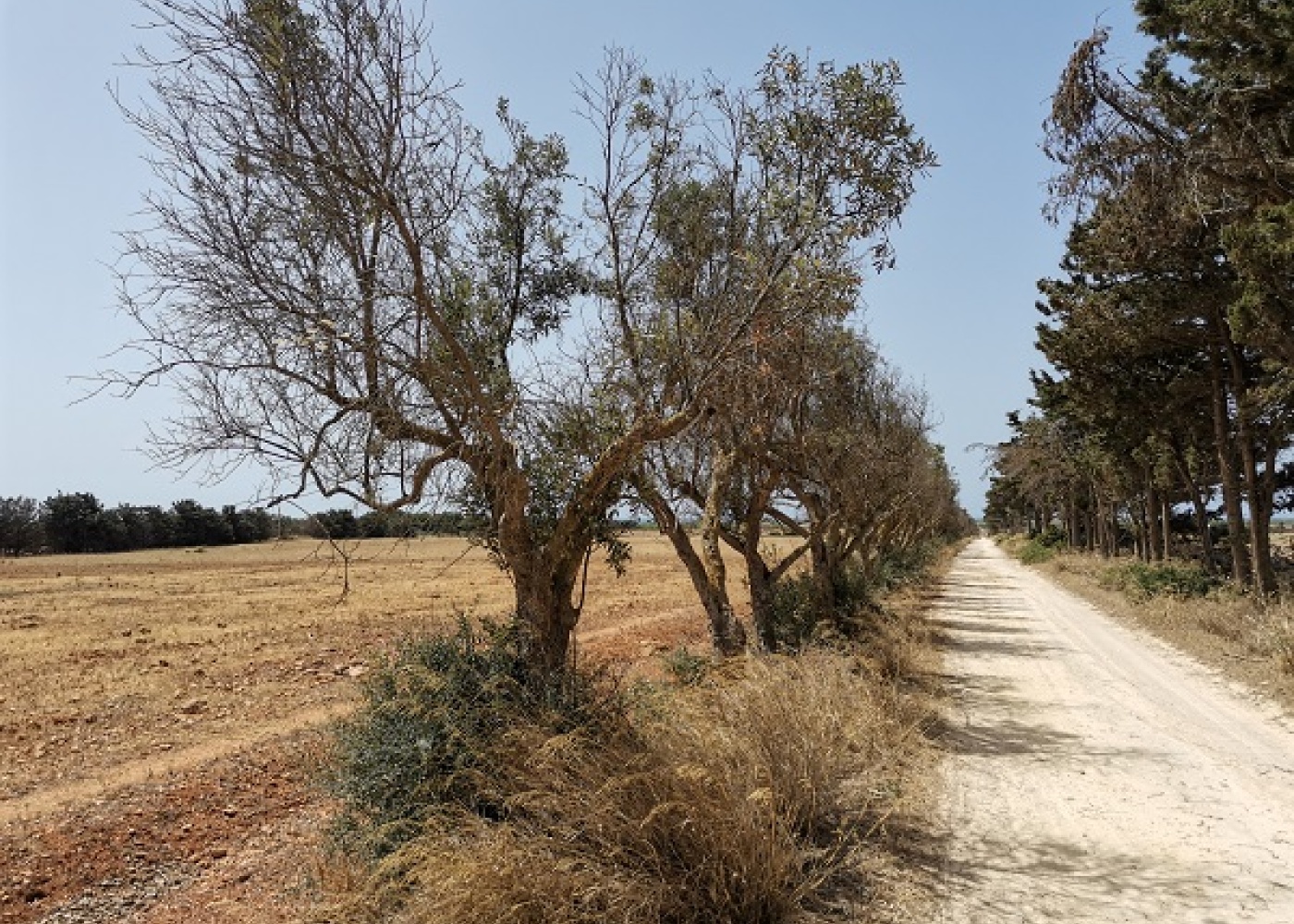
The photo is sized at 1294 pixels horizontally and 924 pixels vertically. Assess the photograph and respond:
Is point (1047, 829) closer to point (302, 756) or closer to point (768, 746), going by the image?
point (768, 746)

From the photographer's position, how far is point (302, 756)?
1106 centimetres

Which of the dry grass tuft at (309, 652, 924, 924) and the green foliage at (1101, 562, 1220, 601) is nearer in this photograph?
the dry grass tuft at (309, 652, 924, 924)

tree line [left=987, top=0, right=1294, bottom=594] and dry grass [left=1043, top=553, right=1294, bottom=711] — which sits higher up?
tree line [left=987, top=0, right=1294, bottom=594]

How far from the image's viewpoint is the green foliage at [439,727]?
5871 millimetres

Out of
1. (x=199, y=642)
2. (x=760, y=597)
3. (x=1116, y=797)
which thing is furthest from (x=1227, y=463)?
(x=199, y=642)

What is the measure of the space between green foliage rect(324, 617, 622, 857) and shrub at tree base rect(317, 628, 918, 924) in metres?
0.03

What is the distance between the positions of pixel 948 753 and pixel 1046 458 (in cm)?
3743

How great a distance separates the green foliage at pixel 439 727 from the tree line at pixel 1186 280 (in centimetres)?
864

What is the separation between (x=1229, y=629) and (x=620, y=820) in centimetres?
1572

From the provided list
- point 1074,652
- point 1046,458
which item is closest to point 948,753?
point 1074,652

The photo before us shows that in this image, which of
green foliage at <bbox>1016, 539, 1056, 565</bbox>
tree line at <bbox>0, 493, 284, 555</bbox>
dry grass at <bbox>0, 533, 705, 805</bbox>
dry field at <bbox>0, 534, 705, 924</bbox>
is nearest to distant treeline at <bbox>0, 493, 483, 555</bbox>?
tree line at <bbox>0, 493, 284, 555</bbox>

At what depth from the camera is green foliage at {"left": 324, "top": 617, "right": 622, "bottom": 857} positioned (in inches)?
231

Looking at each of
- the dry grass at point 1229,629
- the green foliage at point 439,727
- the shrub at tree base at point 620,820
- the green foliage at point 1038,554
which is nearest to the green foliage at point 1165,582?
the dry grass at point 1229,629

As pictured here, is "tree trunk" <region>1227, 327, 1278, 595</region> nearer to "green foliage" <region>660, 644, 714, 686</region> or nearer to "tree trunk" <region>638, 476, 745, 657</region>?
"tree trunk" <region>638, 476, 745, 657</region>
